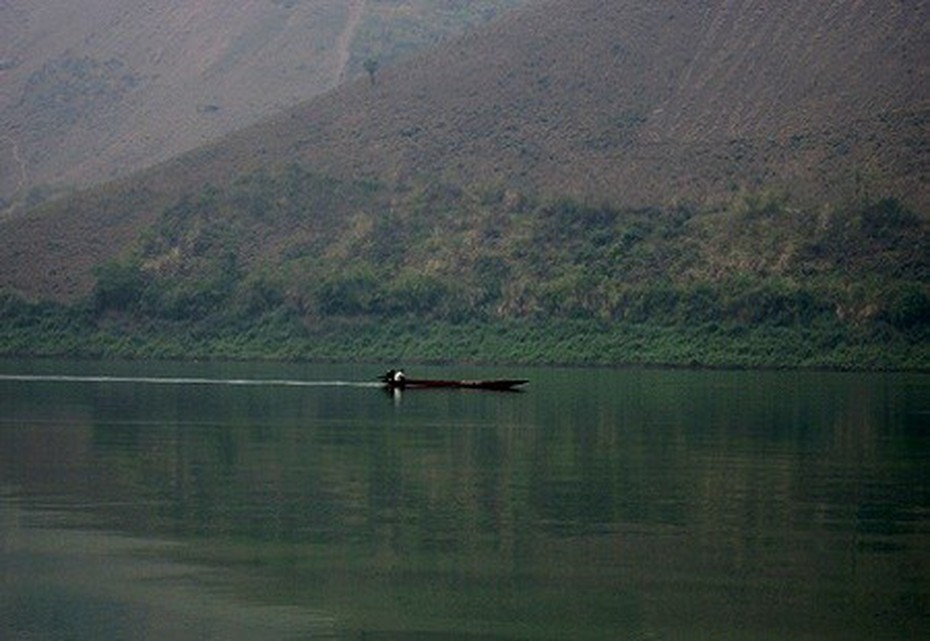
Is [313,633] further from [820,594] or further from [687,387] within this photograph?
[687,387]

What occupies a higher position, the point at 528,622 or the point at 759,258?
the point at 759,258

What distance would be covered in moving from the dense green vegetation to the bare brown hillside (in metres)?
3.00

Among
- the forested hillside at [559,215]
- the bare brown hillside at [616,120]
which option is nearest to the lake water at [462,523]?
the forested hillside at [559,215]

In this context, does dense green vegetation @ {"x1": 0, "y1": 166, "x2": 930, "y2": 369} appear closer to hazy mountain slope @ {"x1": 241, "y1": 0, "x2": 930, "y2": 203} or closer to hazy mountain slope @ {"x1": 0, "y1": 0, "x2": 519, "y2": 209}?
hazy mountain slope @ {"x1": 241, "y1": 0, "x2": 930, "y2": 203}

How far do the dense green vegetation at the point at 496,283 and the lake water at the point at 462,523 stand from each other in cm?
4413

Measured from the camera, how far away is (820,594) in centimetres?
2625

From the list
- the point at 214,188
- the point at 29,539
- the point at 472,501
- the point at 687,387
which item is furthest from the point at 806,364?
the point at 29,539

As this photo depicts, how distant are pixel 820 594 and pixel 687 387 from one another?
50.9m

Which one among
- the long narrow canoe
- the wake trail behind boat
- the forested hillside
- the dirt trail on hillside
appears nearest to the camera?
the long narrow canoe

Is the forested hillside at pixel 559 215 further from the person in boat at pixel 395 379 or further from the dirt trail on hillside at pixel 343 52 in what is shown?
the dirt trail on hillside at pixel 343 52

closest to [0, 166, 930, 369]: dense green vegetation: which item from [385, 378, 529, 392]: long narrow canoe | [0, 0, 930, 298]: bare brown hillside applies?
[0, 0, 930, 298]: bare brown hillside

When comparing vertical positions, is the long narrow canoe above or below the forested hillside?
below

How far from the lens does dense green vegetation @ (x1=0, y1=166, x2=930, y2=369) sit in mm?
104062

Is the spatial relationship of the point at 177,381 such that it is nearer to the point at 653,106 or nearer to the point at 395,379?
the point at 395,379
